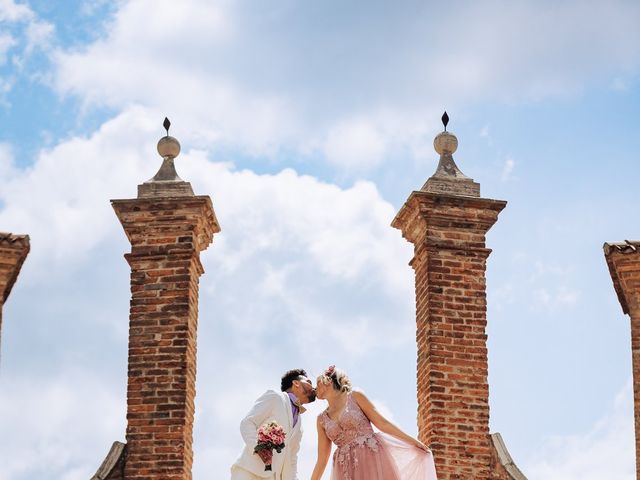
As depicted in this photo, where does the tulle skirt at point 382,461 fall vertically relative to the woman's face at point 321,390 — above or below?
below

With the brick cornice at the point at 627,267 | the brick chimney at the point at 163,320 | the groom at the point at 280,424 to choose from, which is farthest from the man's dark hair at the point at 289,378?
the brick cornice at the point at 627,267

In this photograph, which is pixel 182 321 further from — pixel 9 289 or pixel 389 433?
pixel 389 433

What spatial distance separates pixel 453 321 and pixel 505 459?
56.5 inches

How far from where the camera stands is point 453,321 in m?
16.9

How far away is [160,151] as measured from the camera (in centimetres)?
1748

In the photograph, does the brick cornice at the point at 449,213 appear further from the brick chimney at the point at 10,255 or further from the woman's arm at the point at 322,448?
the brick chimney at the point at 10,255

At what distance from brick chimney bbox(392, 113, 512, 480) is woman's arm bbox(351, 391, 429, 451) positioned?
2292 mm

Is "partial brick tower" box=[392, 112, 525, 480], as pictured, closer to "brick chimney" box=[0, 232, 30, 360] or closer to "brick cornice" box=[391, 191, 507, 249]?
"brick cornice" box=[391, 191, 507, 249]

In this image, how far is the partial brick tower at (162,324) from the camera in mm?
16219

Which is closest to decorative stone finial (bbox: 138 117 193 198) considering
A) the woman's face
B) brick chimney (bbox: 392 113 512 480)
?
brick chimney (bbox: 392 113 512 480)

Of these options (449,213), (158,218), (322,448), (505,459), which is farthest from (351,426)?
(158,218)

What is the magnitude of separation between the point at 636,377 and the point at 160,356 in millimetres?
4399

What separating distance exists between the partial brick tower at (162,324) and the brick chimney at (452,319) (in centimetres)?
215

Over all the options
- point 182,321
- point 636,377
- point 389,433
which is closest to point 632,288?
point 636,377
